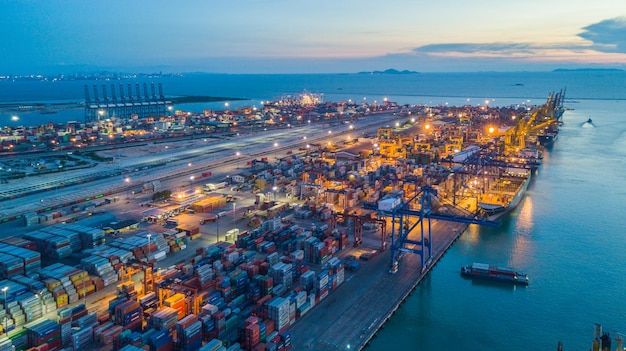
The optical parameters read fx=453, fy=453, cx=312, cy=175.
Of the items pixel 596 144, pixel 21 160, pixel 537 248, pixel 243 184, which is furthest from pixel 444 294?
pixel 596 144

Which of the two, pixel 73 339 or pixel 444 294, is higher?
pixel 73 339

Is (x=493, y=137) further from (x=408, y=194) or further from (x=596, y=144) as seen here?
(x=408, y=194)

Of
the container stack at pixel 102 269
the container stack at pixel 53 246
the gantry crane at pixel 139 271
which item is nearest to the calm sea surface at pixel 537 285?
the gantry crane at pixel 139 271

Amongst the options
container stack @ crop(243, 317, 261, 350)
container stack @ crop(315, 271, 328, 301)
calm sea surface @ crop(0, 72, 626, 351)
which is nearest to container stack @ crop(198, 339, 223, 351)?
container stack @ crop(243, 317, 261, 350)

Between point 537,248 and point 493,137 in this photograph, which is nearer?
point 537,248

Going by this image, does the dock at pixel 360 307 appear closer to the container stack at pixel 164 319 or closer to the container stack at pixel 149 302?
the container stack at pixel 164 319

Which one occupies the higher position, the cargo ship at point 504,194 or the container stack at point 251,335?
the container stack at point 251,335

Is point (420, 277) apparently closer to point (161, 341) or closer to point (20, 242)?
point (161, 341)

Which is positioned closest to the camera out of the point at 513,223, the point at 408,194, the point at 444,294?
the point at 444,294
